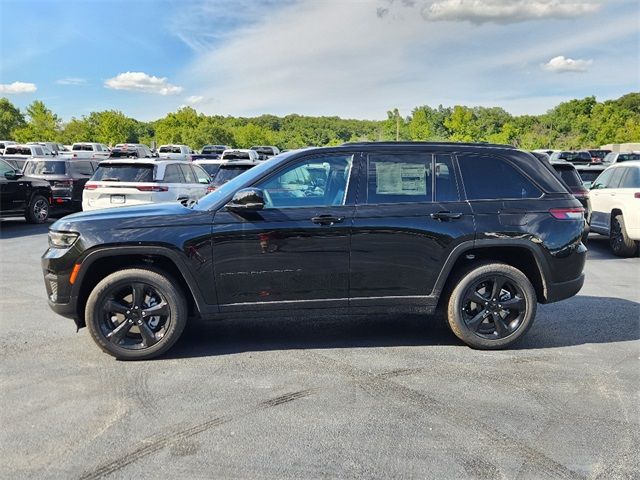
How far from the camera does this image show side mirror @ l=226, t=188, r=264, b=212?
172 inches

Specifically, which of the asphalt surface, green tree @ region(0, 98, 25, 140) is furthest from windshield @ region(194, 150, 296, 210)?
green tree @ region(0, 98, 25, 140)

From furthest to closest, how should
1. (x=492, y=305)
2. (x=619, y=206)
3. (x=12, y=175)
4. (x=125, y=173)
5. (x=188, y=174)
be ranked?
(x=12, y=175) < (x=188, y=174) < (x=125, y=173) < (x=619, y=206) < (x=492, y=305)

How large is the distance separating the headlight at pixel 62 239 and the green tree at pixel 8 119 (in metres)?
80.2

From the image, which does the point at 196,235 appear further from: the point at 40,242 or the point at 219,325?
the point at 40,242

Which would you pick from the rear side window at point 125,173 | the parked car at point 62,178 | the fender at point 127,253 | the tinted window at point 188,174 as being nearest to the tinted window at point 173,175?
the tinted window at point 188,174

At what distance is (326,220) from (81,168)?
13.3 meters

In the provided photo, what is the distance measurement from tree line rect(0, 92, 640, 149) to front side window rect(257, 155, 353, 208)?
44.7m

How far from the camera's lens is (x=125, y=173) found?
35.0 feet

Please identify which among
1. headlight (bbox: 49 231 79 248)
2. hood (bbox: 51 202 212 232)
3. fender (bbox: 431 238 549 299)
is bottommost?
fender (bbox: 431 238 549 299)

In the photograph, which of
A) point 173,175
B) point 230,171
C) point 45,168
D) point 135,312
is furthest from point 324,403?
point 45,168

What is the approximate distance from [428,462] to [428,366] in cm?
146

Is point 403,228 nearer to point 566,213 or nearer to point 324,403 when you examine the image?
point 566,213

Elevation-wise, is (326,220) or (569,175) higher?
(569,175)

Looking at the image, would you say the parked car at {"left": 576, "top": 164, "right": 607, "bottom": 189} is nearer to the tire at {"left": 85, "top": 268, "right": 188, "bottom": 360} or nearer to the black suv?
the black suv
